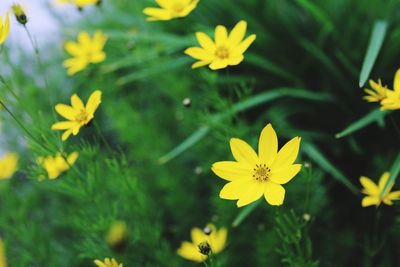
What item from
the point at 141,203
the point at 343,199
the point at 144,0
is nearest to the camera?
the point at 141,203

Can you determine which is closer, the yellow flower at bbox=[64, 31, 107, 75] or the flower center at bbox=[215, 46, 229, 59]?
the flower center at bbox=[215, 46, 229, 59]

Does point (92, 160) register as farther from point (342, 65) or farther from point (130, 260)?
point (342, 65)

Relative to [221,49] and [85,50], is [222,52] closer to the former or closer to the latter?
[221,49]

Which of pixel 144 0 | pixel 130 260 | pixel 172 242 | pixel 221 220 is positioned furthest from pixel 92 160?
pixel 144 0

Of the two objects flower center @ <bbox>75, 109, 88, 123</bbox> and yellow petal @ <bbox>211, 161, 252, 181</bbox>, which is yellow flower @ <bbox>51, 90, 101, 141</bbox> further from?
yellow petal @ <bbox>211, 161, 252, 181</bbox>

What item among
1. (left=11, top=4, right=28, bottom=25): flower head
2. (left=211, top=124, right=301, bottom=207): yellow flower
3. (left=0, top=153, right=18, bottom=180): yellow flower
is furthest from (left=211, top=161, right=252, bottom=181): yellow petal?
(left=0, top=153, right=18, bottom=180): yellow flower

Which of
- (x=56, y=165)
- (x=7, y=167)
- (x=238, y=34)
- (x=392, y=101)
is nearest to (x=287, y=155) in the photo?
(x=392, y=101)
